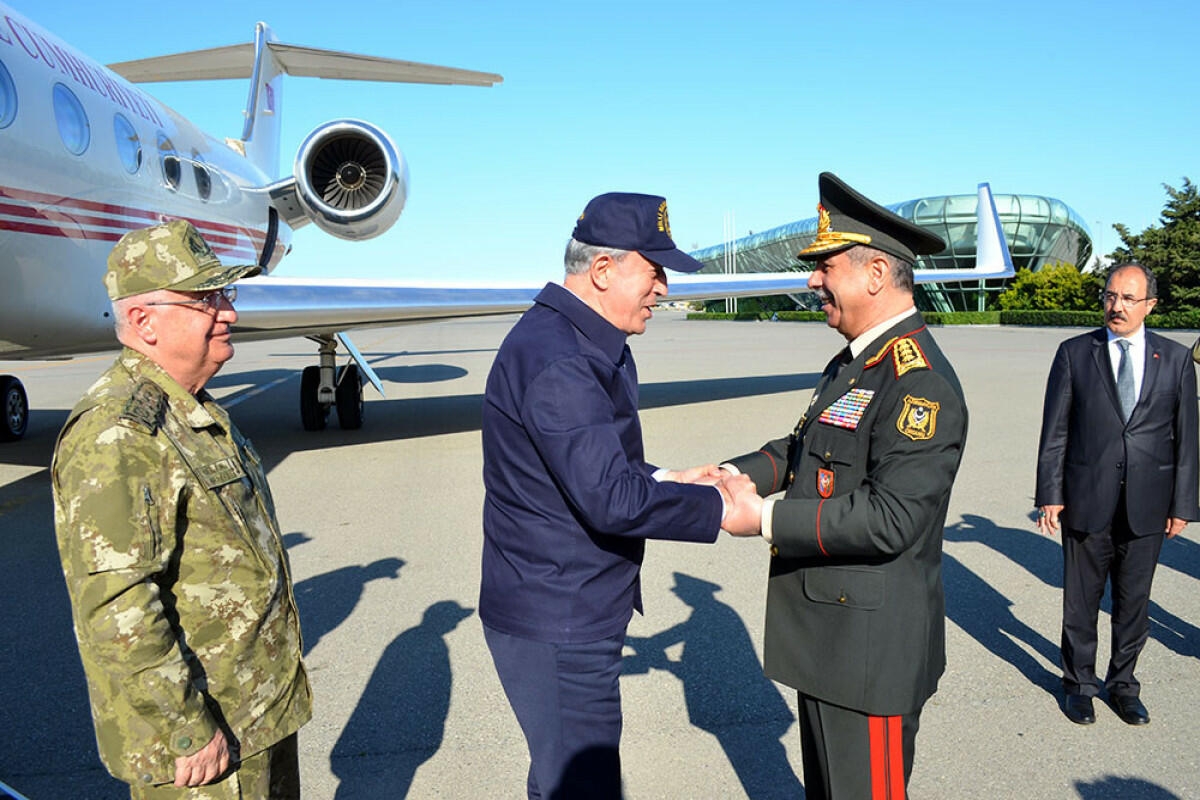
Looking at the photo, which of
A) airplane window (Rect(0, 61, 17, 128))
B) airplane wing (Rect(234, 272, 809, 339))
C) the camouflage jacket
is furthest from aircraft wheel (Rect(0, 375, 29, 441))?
the camouflage jacket

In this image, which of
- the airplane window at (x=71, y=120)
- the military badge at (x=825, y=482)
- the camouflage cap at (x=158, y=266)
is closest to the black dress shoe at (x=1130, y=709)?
the military badge at (x=825, y=482)

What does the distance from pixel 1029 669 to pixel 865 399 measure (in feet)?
8.76

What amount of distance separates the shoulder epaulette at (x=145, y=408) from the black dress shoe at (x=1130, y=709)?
3905 millimetres

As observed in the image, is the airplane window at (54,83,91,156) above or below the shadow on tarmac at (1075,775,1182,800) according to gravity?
above

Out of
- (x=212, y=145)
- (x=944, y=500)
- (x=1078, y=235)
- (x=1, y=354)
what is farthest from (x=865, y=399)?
(x=1078, y=235)

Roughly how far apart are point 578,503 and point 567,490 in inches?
1.7

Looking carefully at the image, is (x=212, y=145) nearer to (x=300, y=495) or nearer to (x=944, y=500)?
(x=300, y=495)

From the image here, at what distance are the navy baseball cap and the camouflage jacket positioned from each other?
1.09m

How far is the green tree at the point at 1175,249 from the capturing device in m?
36.0

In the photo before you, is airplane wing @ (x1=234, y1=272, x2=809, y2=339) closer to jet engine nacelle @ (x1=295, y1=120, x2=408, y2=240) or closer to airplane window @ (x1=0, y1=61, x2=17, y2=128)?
jet engine nacelle @ (x1=295, y1=120, x2=408, y2=240)

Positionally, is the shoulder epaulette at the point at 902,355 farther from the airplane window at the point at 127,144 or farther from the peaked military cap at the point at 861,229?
the airplane window at the point at 127,144

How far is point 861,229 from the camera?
93.8 inches

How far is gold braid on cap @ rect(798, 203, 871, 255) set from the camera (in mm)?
2359

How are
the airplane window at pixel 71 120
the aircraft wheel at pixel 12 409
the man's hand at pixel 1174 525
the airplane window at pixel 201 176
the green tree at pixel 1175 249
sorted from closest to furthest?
the man's hand at pixel 1174 525
the airplane window at pixel 71 120
the airplane window at pixel 201 176
the aircraft wheel at pixel 12 409
the green tree at pixel 1175 249
